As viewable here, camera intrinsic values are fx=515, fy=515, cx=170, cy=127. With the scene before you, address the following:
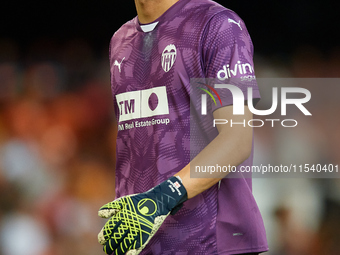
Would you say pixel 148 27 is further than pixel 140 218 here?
Yes

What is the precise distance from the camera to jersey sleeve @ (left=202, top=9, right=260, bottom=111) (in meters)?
1.09

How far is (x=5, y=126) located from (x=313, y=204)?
93.6 inches

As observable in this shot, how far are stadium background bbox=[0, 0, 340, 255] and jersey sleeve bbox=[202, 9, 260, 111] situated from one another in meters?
2.57

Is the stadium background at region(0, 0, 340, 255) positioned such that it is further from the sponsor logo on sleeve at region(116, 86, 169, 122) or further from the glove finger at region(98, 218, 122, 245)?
the glove finger at region(98, 218, 122, 245)

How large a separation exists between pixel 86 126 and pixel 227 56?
115 inches

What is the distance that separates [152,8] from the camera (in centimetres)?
128

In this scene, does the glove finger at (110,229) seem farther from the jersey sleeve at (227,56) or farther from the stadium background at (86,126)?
the stadium background at (86,126)

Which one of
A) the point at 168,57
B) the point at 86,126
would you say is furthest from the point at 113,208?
the point at 86,126

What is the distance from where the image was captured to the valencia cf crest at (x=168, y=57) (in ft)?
3.88

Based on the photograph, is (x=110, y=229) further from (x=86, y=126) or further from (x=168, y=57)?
(x=86, y=126)

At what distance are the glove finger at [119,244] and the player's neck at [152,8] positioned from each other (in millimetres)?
554

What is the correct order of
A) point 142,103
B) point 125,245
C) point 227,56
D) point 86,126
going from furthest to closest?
point 86,126, point 142,103, point 227,56, point 125,245

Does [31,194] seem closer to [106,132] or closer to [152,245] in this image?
[106,132]

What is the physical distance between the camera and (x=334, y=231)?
3928 mm
